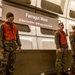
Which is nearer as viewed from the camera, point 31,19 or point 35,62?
point 35,62

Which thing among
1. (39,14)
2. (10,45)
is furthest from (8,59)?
(39,14)

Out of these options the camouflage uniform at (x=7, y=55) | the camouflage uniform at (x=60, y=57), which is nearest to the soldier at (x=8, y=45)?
the camouflage uniform at (x=7, y=55)

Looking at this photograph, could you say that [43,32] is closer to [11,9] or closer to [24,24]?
[24,24]

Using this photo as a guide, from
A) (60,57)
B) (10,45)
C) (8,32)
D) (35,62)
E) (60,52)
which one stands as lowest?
(35,62)

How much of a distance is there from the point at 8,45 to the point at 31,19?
1.55 meters

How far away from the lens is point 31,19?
5.11 m

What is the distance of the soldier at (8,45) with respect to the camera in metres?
3.67

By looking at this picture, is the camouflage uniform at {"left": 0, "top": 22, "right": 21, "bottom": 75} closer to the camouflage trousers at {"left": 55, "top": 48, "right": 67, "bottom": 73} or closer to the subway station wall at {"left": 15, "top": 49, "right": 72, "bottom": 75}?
the subway station wall at {"left": 15, "top": 49, "right": 72, "bottom": 75}

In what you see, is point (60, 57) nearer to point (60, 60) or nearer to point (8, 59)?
point (60, 60)

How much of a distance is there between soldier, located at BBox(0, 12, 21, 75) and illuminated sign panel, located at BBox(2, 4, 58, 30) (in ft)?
1.65

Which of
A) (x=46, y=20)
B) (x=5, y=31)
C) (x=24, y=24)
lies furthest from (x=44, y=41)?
(x=5, y=31)

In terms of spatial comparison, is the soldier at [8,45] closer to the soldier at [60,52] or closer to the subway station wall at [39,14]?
the subway station wall at [39,14]

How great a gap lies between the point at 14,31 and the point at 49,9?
7.66 feet

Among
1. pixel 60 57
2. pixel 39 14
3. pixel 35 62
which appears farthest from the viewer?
pixel 39 14
